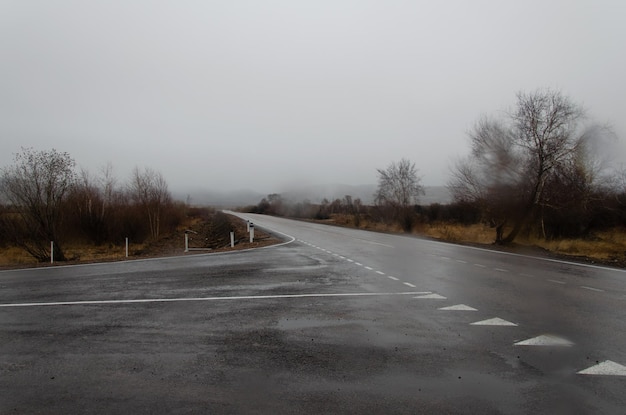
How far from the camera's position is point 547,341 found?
19.9ft

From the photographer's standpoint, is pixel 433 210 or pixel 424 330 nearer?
pixel 424 330

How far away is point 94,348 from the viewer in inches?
231

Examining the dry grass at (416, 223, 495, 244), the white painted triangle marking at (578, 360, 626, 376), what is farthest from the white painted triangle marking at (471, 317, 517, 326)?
the dry grass at (416, 223, 495, 244)

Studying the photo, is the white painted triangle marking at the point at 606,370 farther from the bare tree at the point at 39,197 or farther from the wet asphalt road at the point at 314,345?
the bare tree at the point at 39,197

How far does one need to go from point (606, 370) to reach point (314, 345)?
3363mm

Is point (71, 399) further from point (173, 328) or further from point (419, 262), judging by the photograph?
point (419, 262)

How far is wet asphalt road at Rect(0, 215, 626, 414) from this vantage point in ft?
14.0

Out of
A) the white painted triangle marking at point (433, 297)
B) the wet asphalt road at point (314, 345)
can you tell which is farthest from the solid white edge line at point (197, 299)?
the white painted triangle marking at point (433, 297)

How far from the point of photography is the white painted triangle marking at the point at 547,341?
593 cm

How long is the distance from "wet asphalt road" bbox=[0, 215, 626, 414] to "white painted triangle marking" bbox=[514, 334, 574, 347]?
29 mm

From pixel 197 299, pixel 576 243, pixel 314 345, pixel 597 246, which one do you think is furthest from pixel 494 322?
pixel 576 243

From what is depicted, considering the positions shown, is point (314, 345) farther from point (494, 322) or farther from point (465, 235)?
point (465, 235)

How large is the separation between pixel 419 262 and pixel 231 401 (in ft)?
40.2

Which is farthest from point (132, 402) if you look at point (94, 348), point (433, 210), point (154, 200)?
point (433, 210)
